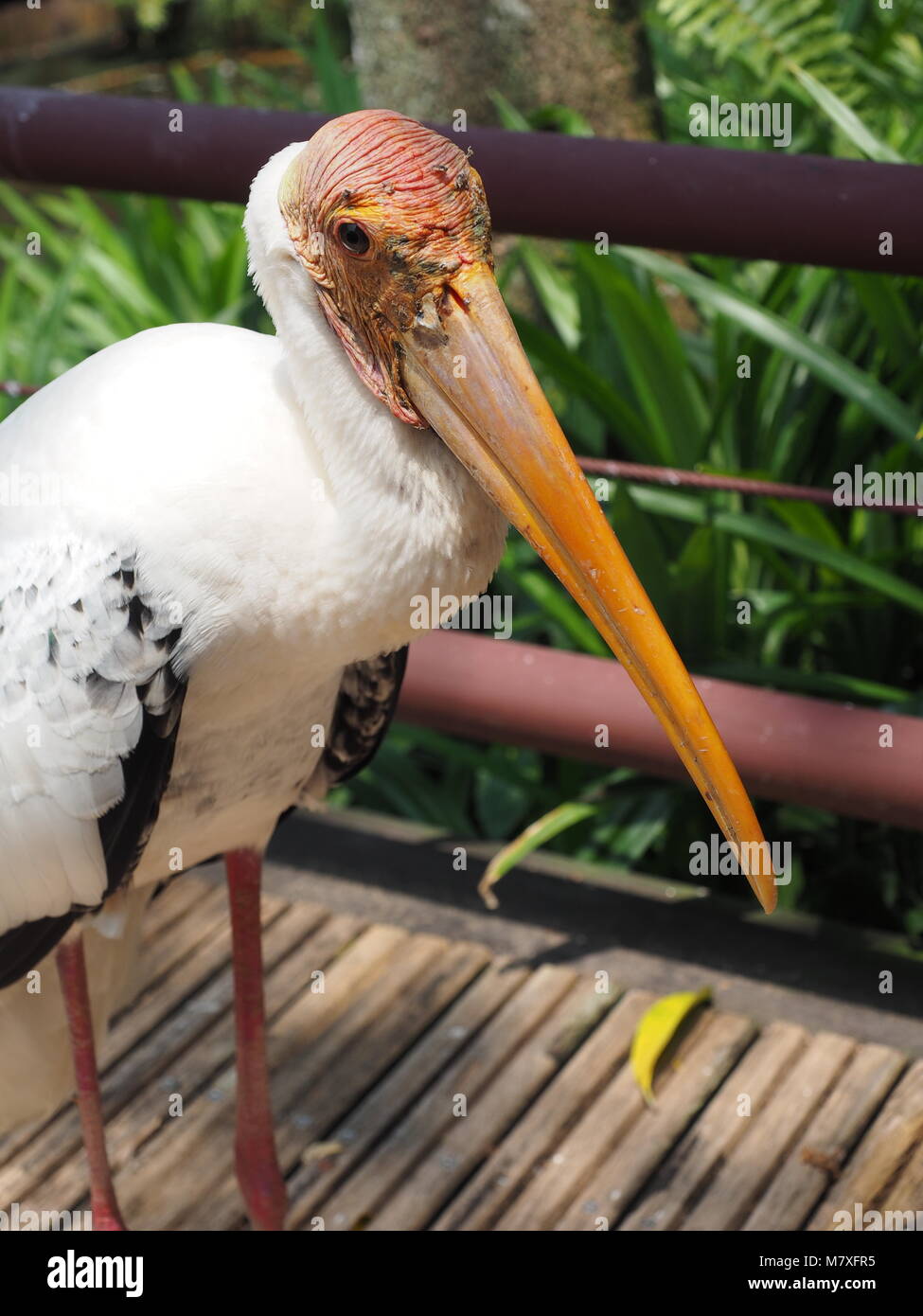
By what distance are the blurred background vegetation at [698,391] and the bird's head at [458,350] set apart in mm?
1475

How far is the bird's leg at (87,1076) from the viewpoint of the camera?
2.23 m

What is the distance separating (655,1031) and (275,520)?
1.36 m

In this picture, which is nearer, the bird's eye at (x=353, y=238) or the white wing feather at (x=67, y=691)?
the bird's eye at (x=353, y=238)

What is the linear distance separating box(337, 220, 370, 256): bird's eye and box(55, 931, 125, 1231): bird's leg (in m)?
1.18

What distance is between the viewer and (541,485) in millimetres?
1488

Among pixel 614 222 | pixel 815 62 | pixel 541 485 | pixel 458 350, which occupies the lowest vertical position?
pixel 541 485

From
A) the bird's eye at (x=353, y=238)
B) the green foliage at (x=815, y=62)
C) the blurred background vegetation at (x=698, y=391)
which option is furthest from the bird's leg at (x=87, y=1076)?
the green foliage at (x=815, y=62)

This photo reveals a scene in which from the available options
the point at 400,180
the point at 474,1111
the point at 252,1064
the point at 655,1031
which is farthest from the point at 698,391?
the point at 400,180

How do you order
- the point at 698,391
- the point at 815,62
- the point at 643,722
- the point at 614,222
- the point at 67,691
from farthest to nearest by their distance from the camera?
the point at 815,62 → the point at 698,391 → the point at 643,722 → the point at 614,222 → the point at 67,691

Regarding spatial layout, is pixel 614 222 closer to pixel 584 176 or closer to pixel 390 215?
pixel 584 176

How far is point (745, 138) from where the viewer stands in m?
4.26

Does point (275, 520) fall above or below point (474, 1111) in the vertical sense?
above

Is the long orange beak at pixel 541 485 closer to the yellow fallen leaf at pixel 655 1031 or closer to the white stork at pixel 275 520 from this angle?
the white stork at pixel 275 520
